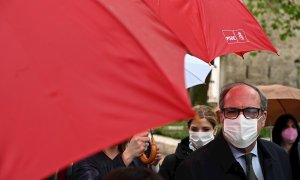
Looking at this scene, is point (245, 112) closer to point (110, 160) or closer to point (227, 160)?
point (227, 160)

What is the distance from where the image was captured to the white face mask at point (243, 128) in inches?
169

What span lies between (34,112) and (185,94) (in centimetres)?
50

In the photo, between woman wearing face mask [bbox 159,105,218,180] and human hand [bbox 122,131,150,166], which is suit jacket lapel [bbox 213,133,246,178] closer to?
human hand [bbox 122,131,150,166]

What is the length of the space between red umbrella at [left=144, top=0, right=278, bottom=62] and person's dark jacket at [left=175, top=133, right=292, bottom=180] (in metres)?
0.76

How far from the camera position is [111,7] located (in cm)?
281

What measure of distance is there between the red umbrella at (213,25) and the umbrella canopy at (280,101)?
306cm

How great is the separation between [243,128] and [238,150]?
15 centimetres

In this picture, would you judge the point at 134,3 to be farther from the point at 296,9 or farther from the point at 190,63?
the point at 296,9

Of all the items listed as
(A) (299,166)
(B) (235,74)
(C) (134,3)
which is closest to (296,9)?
(B) (235,74)

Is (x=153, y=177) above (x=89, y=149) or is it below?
below

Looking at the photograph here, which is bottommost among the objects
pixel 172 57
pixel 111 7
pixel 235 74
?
pixel 235 74

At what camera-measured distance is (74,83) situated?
2.56 metres

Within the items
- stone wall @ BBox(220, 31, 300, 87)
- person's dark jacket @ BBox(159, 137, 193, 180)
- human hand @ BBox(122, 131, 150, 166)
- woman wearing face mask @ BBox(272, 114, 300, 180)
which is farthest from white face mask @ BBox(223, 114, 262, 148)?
stone wall @ BBox(220, 31, 300, 87)

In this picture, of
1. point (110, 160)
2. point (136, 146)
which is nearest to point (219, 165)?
point (136, 146)
